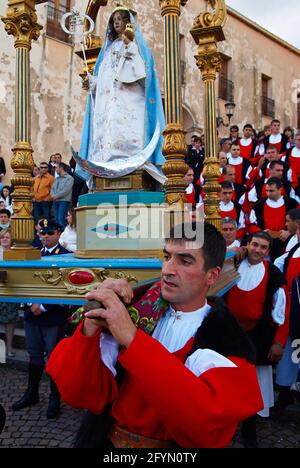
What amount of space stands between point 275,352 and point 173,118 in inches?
85.2

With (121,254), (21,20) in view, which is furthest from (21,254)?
(21,20)

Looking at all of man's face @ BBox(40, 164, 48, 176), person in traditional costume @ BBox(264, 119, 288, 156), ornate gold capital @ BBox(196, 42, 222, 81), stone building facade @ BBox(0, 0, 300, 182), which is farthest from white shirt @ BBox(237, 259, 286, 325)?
stone building facade @ BBox(0, 0, 300, 182)

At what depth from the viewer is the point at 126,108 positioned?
4148mm

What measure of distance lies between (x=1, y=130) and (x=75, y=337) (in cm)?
1218

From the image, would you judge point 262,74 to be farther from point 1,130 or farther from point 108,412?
point 108,412

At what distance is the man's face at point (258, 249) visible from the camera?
12.4ft

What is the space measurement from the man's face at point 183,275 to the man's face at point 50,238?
322 centimetres

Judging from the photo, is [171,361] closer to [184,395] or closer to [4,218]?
[184,395]

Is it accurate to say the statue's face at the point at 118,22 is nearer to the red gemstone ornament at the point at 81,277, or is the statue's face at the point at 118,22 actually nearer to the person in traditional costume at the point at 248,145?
the red gemstone ornament at the point at 81,277

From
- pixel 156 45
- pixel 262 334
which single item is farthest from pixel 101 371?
pixel 156 45

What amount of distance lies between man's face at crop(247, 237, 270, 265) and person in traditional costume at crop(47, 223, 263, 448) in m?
2.05

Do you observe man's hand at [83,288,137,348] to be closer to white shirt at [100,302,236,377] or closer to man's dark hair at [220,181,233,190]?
white shirt at [100,302,236,377]

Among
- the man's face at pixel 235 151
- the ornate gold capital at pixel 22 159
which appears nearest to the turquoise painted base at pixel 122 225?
the ornate gold capital at pixel 22 159

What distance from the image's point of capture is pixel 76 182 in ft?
29.1
